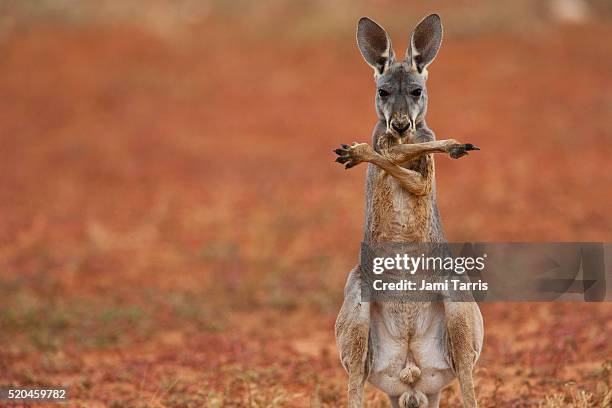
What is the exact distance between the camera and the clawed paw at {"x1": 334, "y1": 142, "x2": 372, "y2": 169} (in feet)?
14.9

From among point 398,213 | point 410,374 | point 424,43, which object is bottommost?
point 410,374

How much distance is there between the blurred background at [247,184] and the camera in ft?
25.3

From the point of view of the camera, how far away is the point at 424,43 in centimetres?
500

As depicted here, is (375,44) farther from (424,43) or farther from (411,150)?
(411,150)

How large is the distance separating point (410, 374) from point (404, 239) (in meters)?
0.78

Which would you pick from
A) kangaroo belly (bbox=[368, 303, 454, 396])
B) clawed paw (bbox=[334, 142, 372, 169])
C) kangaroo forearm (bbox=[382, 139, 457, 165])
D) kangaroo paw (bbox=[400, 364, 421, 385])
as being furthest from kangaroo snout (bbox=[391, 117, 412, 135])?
kangaroo paw (bbox=[400, 364, 421, 385])

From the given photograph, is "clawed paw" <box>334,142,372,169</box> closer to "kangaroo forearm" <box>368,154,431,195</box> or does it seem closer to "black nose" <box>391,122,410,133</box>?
"kangaroo forearm" <box>368,154,431,195</box>

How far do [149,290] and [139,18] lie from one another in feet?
52.1

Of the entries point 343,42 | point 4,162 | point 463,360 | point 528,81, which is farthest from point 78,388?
point 343,42

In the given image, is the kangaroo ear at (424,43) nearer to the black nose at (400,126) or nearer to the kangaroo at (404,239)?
the kangaroo at (404,239)

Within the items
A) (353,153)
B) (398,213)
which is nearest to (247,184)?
(398,213)

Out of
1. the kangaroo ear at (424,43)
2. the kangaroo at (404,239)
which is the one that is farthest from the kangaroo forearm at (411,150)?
the kangaroo ear at (424,43)

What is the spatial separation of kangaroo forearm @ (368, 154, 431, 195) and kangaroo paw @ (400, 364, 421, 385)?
985 millimetres

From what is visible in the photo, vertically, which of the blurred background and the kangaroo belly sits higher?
the blurred background
